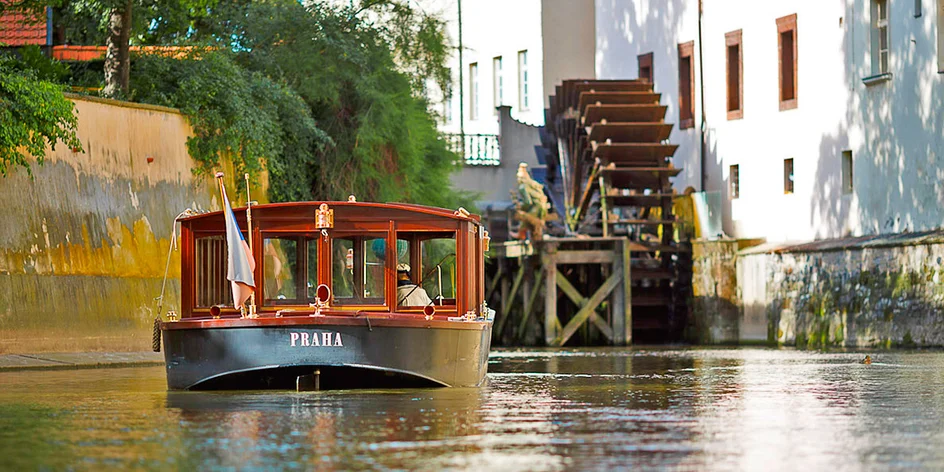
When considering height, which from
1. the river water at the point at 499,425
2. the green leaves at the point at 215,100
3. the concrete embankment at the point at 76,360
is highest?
the green leaves at the point at 215,100

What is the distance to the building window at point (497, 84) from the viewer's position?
59.5 metres

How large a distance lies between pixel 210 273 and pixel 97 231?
9.94 m

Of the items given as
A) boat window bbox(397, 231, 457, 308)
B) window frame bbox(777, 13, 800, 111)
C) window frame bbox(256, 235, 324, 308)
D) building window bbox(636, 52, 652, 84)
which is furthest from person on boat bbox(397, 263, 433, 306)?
building window bbox(636, 52, 652, 84)

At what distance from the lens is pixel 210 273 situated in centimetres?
2012

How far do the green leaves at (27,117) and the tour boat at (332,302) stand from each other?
24.9 ft

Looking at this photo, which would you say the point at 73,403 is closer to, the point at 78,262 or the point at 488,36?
the point at 78,262

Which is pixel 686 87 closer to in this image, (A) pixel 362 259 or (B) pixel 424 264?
(B) pixel 424 264

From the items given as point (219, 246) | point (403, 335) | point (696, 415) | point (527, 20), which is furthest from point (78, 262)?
point (527, 20)

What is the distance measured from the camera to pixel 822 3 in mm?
41438

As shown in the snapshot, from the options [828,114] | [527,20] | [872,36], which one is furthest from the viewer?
[527,20]

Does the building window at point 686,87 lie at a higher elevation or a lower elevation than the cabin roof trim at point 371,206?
higher

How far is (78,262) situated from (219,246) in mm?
9367

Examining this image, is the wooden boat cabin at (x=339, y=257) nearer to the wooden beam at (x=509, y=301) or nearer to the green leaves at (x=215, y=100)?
the green leaves at (x=215, y=100)

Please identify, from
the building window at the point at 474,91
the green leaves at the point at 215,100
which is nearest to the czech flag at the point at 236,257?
the green leaves at the point at 215,100
